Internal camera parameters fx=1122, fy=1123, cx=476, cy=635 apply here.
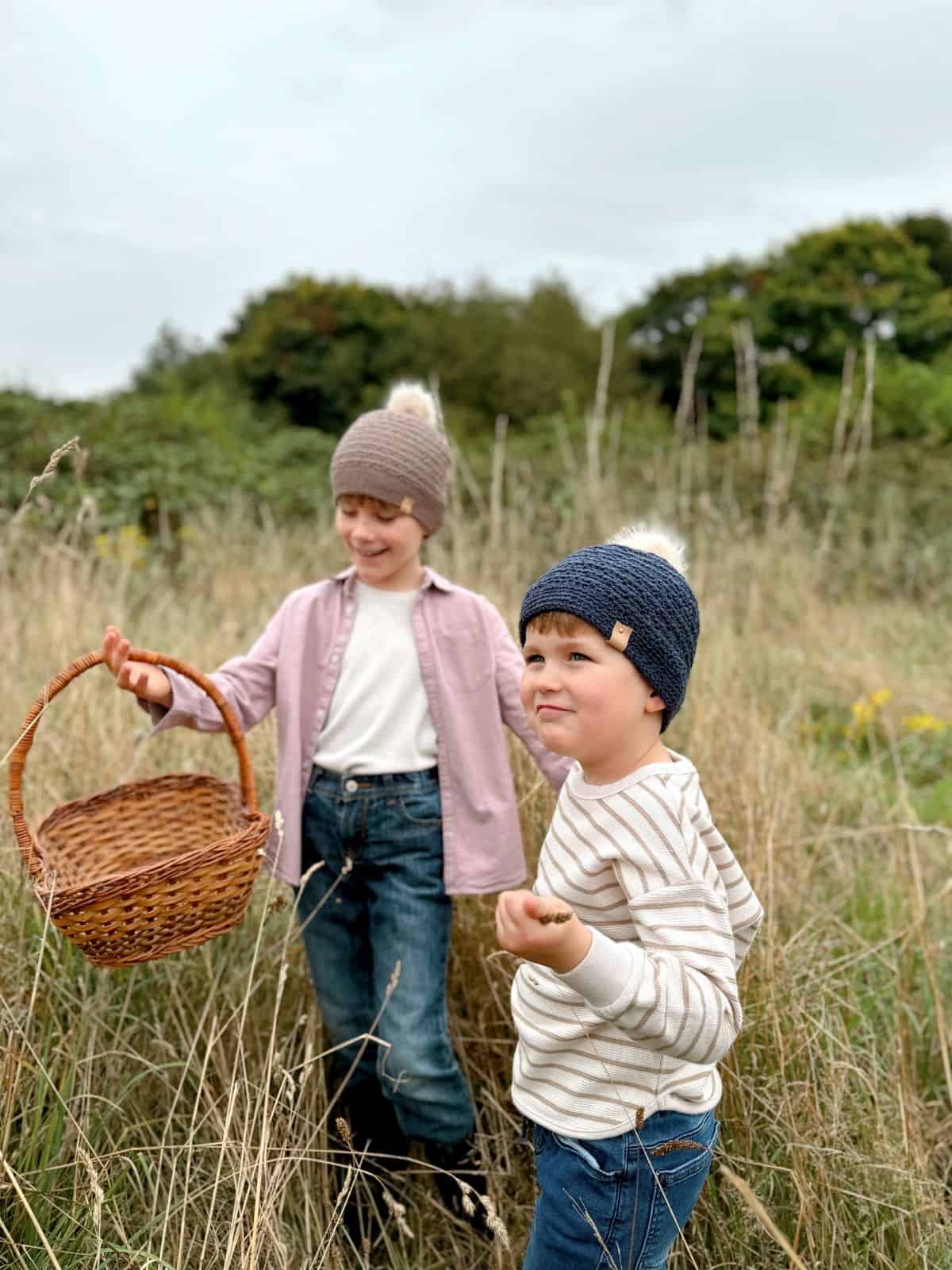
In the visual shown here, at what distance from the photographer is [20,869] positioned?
235 centimetres

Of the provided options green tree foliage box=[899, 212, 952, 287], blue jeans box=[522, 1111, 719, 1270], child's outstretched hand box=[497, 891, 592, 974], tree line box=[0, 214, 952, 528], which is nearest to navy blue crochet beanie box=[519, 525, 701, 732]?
child's outstretched hand box=[497, 891, 592, 974]

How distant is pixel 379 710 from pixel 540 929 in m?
1.09

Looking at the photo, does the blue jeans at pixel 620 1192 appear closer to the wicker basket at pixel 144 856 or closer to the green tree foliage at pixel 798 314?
the wicker basket at pixel 144 856

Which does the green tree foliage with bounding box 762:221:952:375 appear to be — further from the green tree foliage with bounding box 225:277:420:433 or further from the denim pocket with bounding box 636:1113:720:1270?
the denim pocket with bounding box 636:1113:720:1270

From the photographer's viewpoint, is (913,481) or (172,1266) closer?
(172,1266)

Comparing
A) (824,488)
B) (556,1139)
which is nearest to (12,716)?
(556,1139)

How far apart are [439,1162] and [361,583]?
1.15m

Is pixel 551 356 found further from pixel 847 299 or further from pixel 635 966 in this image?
pixel 635 966

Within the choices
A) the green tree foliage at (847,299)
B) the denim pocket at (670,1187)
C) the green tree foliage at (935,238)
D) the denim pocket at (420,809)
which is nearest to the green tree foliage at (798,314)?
the green tree foliage at (847,299)

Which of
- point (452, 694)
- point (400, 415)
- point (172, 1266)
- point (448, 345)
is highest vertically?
point (448, 345)

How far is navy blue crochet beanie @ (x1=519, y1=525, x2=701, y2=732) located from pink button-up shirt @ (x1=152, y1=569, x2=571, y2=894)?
66 cm

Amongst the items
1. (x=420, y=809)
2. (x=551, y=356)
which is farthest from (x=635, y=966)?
(x=551, y=356)

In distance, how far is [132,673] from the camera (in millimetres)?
1970

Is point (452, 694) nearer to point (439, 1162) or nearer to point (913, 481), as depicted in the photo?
point (439, 1162)
